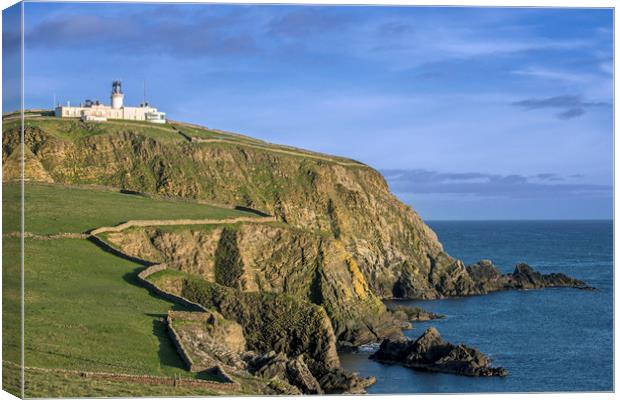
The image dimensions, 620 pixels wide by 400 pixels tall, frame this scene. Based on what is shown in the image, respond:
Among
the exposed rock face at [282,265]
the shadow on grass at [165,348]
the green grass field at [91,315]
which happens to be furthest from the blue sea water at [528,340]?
the green grass field at [91,315]

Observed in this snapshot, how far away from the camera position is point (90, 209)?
7369cm

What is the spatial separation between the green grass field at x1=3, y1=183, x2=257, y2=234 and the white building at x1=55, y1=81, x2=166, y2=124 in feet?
80.1

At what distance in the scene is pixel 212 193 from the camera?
10625cm

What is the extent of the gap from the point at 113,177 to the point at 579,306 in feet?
150

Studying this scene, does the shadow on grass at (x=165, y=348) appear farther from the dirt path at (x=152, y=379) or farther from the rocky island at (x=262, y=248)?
the dirt path at (x=152, y=379)

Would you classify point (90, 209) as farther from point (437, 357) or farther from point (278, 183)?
point (278, 183)

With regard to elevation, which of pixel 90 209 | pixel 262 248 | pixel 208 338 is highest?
pixel 90 209

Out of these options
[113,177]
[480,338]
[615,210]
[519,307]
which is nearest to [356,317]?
[480,338]

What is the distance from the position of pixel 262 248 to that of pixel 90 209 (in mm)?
13112

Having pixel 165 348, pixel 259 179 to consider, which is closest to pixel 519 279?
pixel 259 179

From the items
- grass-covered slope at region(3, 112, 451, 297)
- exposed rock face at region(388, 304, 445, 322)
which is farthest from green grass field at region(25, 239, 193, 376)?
grass-covered slope at region(3, 112, 451, 297)

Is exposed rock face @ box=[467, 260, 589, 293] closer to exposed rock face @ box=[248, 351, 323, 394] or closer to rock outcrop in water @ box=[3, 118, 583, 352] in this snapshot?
rock outcrop in water @ box=[3, 118, 583, 352]

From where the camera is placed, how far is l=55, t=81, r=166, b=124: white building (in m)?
110

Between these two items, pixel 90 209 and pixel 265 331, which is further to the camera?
pixel 90 209
